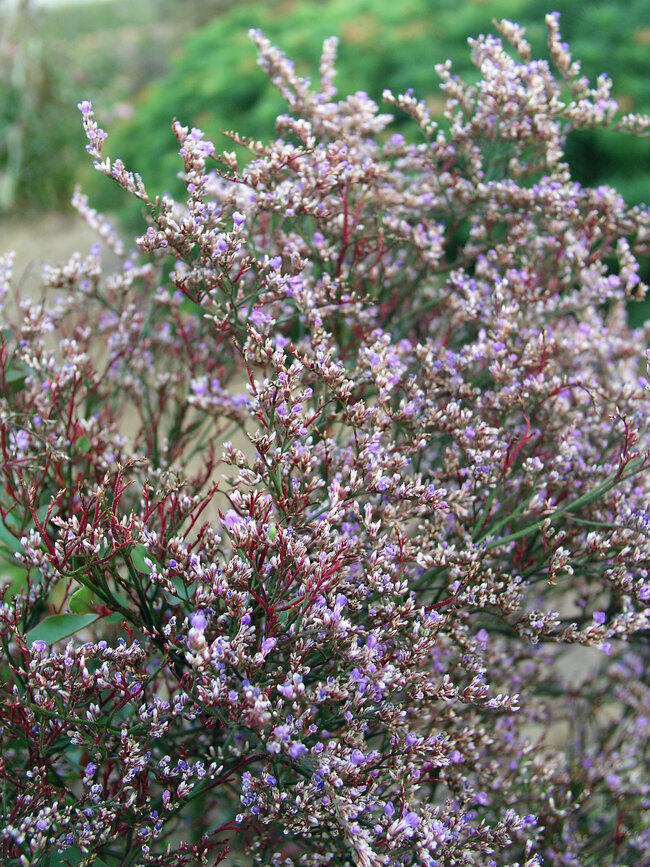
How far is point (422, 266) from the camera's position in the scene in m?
2.47

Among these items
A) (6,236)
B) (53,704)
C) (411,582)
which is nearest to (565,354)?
(411,582)

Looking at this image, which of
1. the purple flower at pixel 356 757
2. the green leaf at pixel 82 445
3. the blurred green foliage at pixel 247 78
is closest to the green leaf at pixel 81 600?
the green leaf at pixel 82 445

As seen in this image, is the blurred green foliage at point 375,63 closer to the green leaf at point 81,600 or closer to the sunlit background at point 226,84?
the sunlit background at point 226,84

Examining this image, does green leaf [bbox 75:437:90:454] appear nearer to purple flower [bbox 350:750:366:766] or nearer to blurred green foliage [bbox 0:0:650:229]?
purple flower [bbox 350:750:366:766]

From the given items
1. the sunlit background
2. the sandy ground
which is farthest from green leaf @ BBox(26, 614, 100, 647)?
the sandy ground

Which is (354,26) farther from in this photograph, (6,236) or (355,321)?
(355,321)

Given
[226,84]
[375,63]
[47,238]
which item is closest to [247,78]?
[226,84]

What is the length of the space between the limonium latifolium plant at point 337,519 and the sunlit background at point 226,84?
4.79m

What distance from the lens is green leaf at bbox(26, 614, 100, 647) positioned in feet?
5.55

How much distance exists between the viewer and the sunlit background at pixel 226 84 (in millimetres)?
6863

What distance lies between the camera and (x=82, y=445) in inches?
81.2

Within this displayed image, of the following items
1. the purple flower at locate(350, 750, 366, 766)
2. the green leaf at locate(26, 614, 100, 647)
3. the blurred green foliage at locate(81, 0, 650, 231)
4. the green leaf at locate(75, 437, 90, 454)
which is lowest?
the purple flower at locate(350, 750, 366, 766)

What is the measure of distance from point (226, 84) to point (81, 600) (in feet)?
27.8

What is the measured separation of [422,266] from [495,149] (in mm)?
403
